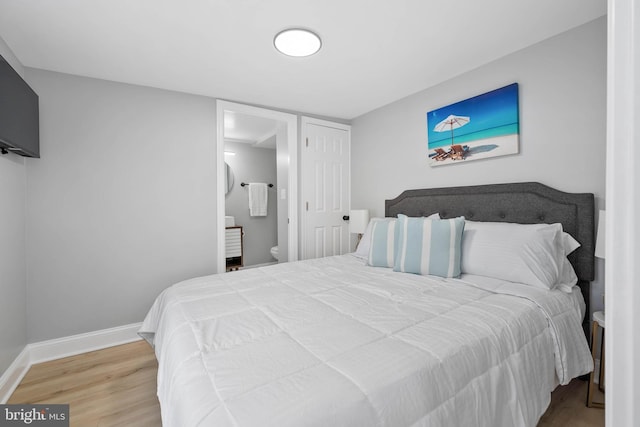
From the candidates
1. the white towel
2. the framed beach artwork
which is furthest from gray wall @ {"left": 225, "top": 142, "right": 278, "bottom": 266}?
the framed beach artwork

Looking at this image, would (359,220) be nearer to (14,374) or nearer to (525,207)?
(525,207)

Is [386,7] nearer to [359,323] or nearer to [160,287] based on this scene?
[359,323]

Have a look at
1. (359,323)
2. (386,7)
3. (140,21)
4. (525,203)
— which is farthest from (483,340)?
(140,21)

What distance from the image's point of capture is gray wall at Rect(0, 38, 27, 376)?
1856mm

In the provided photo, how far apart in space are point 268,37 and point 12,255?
2.43 meters

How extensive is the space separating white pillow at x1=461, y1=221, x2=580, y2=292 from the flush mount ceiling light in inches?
73.2

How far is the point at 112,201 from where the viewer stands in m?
2.53

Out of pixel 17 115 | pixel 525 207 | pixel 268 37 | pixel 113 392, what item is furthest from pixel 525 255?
pixel 17 115

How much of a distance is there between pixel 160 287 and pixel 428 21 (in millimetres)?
3175

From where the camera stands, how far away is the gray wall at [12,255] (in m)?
1.86

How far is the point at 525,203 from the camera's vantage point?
2113 mm

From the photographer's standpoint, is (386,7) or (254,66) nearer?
(386,7)

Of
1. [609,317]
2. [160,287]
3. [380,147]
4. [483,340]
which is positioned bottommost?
[160,287]

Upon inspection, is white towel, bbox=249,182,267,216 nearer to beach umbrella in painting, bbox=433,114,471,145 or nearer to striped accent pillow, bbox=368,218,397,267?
striped accent pillow, bbox=368,218,397,267
